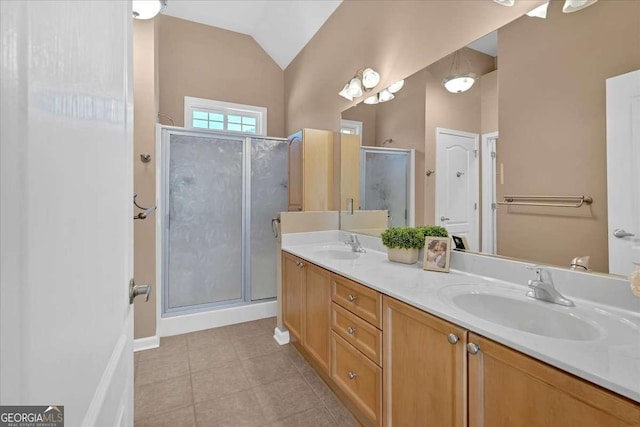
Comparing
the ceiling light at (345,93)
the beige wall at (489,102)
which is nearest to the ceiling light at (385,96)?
the ceiling light at (345,93)

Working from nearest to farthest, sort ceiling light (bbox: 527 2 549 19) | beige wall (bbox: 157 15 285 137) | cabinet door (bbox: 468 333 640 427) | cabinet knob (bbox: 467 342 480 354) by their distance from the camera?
cabinet door (bbox: 468 333 640 427) < cabinet knob (bbox: 467 342 480 354) < ceiling light (bbox: 527 2 549 19) < beige wall (bbox: 157 15 285 137)

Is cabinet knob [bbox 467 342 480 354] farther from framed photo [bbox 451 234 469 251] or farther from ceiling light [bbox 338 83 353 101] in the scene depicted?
ceiling light [bbox 338 83 353 101]

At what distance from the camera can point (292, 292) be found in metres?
2.27

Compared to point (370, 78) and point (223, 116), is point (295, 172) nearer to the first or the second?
point (370, 78)

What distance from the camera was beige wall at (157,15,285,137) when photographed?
3.41 m

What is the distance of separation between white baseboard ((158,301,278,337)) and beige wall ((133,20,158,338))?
0.22 metres

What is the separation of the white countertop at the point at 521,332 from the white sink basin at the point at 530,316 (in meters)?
0.05

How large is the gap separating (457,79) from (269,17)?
2.69 m

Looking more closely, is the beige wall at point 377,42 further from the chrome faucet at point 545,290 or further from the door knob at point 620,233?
the chrome faucet at point 545,290

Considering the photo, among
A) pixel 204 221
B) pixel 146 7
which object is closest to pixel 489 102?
pixel 146 7

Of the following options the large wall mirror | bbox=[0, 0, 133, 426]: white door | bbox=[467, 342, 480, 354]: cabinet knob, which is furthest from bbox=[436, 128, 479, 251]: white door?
bbox=[0, 0, 133, 426]: white door

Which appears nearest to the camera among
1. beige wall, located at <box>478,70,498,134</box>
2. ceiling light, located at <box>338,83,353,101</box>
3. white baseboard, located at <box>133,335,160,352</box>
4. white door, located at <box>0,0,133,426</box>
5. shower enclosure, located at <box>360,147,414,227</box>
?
white door, located at <box>0,0,133,426</box>

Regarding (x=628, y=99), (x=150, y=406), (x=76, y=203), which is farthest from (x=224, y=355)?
(x=628, y=99)

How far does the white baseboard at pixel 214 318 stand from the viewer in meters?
2.72
